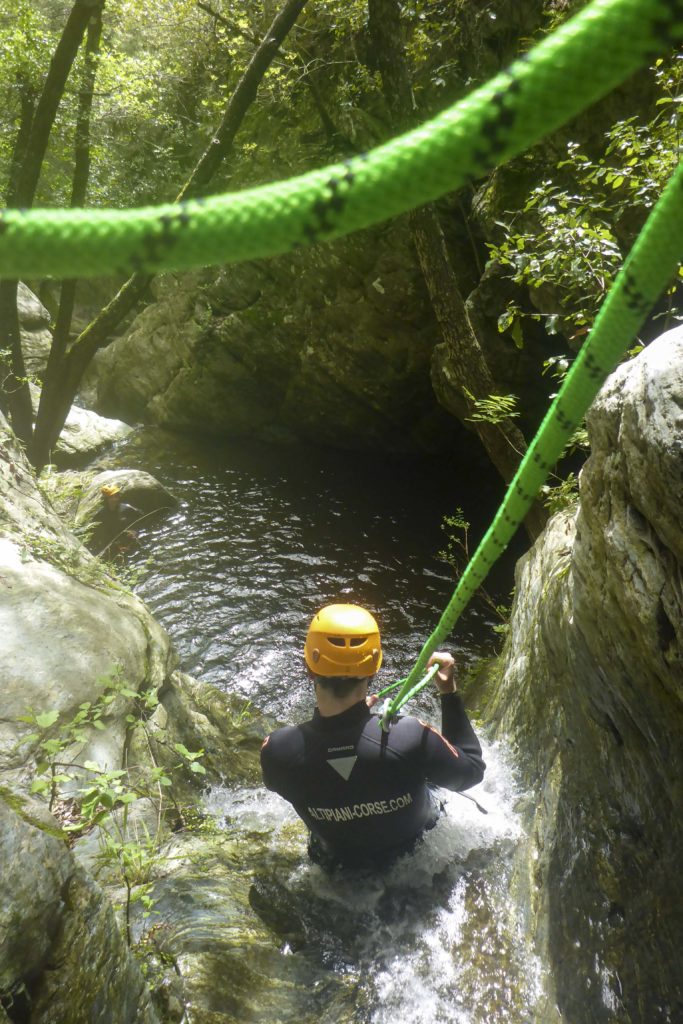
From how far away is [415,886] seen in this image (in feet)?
11.6

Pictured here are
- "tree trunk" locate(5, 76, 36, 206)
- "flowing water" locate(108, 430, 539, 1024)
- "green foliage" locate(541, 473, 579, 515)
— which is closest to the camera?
"flowing water" locate(108, 430, 539, 1024)

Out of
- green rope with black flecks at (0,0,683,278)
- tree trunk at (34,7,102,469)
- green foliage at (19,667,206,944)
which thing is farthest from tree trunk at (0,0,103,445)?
green rope with black flecks at (0,0,683,278)

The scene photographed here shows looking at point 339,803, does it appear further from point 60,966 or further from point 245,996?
point 60,966

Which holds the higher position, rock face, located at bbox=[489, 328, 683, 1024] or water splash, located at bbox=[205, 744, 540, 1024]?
rock face, located at bbox=[489, 328, 683, 1024]

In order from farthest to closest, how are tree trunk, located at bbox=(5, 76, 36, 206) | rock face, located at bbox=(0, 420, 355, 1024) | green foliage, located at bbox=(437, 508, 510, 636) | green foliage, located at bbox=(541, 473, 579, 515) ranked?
green foliage, located at bbox=(437, 508, 510, 636), tree trunk, located at bbox=(5, 76, 36, 206), green foliage, located at bbox=(541, 473, 579, 515), rock face, located at bbox=(0, 420, 355, 1024)

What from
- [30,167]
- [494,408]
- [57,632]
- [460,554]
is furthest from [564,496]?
[30,167]

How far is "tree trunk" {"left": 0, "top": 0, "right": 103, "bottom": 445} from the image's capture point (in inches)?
249

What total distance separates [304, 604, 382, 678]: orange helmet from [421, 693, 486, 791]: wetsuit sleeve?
21.0 inches

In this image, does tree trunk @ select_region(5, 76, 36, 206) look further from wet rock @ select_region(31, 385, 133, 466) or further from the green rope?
the green rope

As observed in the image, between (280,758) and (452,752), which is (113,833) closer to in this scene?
(280,758)

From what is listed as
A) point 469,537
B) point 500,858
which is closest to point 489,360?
point 469,537

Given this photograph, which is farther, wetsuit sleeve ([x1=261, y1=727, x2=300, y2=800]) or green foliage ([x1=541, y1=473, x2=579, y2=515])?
green foliage ([x1=541, y1=473, x2=579, y2=515])

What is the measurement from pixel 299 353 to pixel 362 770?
10662 millimetres

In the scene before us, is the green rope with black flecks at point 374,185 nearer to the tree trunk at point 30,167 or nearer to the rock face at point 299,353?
the tree trunk at point 30,167
